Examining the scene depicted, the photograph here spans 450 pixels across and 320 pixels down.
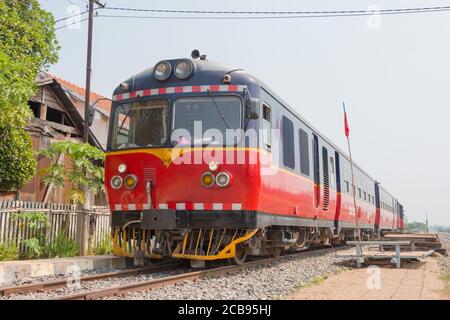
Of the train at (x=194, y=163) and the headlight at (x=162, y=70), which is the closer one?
the train at (x=194, y=163)

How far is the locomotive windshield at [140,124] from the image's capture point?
27.3ft

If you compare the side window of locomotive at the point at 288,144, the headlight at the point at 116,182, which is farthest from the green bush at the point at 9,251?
the side window of locomotive at the point at 288,144

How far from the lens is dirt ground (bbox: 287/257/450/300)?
5695 mm

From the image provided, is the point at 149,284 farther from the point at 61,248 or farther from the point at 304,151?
the point at 304,151

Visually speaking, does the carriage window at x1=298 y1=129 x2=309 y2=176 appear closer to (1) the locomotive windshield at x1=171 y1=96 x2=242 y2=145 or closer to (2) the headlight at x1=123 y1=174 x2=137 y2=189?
(1) the locomotive windshield at x1=171 y1=96 x2=242 y2=145

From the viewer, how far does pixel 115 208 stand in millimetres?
8469

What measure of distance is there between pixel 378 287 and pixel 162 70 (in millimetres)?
4916

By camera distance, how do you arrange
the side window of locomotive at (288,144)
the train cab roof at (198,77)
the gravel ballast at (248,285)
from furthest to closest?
the side window of locomotive at (288,144)
the train cab roof at (198,77)
the gravel ballast at (248,285)

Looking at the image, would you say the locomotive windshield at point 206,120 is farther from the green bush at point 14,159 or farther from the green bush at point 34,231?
the green bush at point 14,159

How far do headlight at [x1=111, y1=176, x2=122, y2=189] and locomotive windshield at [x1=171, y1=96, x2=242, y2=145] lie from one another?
1.19 metres

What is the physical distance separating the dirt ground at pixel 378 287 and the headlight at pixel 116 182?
365 cm
